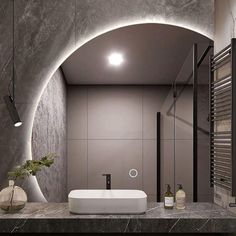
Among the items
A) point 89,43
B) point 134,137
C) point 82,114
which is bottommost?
point 134,137

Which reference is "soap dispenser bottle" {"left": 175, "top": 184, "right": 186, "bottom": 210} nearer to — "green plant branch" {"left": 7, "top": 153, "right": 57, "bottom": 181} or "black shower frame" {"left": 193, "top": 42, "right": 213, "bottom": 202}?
"black shower frame" {"left": 193, "top": 42, "right": 213, "bottom": 202}

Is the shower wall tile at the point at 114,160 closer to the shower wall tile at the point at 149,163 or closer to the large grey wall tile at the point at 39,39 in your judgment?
the shower wall tile at the point at 149,163

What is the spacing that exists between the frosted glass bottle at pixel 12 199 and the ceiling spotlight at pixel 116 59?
3.56ft

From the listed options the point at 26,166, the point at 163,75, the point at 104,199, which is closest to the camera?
the point at 104,199

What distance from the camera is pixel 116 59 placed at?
2.47m

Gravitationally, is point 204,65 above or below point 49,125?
above

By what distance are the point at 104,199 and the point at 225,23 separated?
1.36 m

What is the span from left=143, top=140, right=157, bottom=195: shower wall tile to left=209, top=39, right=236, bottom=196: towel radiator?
40cm

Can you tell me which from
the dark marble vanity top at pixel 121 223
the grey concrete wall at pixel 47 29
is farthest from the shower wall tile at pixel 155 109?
the dark marble vanity top at pixel 121 223

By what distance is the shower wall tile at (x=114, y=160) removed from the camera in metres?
2.46

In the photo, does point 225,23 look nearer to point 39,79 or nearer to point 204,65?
point 204,65

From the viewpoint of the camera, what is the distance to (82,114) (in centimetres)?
249

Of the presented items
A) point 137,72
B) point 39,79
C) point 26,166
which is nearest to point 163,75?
point 137,72

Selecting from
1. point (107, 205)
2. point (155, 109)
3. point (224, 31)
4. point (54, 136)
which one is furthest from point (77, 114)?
point (224, 31)
